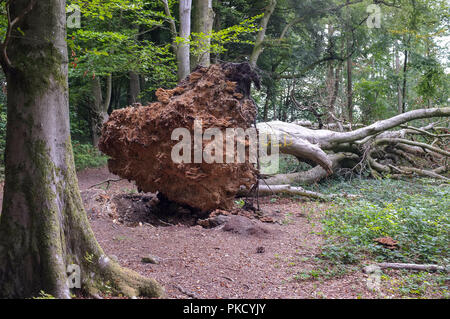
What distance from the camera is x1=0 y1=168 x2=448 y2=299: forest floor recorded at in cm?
329

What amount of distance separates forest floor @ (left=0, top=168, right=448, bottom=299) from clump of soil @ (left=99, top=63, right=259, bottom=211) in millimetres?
665

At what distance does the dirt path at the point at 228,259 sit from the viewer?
3328 millimetres

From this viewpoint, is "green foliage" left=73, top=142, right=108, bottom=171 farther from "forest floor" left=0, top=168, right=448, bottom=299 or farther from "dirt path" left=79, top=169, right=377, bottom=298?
"dirt path" left=79, top=169, right=377, bottom=298

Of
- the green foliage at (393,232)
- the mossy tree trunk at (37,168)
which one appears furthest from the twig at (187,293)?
the green foliage at (393,232)

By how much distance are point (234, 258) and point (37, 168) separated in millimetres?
2544

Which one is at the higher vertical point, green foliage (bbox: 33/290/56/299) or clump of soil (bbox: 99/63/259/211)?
clump of soil (bbox: 99/63/259/211)

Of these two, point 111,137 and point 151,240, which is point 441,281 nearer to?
point 151,240

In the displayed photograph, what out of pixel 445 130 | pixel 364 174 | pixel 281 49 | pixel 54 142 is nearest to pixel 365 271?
pixel 54 142

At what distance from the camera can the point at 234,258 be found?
4281mm

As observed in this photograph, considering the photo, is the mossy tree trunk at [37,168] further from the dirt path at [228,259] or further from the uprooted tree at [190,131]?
the uprooted tree at [190,131]

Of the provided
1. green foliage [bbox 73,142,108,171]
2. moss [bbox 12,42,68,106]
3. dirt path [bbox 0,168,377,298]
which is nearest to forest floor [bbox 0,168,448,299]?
dirt path [bbox 0,168,377,298]

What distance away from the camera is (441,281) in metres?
3.25

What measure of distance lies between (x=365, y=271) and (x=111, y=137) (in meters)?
4.56
